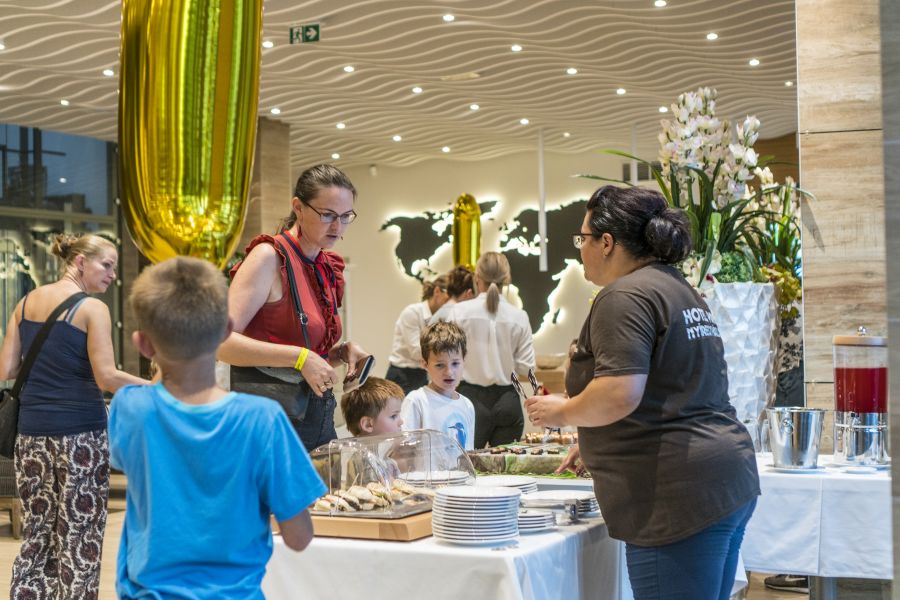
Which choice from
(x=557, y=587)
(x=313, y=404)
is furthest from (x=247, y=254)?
(x=557, y=587)

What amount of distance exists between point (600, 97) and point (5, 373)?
8.43 metres

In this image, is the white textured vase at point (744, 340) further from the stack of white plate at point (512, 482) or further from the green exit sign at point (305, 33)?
the green exit sign at point (305, 33)

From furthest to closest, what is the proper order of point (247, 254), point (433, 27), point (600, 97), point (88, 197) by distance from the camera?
1. point (88, 197)
2. point (600, 97)
3. point (433, 27)
4. point (247, 254)

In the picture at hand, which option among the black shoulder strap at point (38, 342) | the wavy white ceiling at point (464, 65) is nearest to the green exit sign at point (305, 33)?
the wavy white ceiling at point (464, 65)

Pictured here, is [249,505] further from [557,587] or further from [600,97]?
[600,97]

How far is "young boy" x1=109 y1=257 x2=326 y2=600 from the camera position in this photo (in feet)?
4.78

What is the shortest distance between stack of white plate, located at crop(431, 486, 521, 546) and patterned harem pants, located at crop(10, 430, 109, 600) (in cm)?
187

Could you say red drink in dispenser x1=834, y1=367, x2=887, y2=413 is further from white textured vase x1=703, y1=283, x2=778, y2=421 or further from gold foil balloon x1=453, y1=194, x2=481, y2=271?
gold foil balloon x1=453, y1=194, x2=481, y2=271

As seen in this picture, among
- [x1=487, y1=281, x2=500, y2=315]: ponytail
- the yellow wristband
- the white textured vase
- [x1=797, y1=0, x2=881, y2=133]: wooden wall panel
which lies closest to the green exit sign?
[x1=487, y1=281, x2=500, y2=315]: ponytail

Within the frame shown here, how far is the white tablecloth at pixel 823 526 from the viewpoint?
2.81 m

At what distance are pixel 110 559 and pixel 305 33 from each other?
15.0ft

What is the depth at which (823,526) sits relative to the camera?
112 inches

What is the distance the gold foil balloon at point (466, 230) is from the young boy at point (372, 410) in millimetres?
6840

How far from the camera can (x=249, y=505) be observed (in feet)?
4.91
